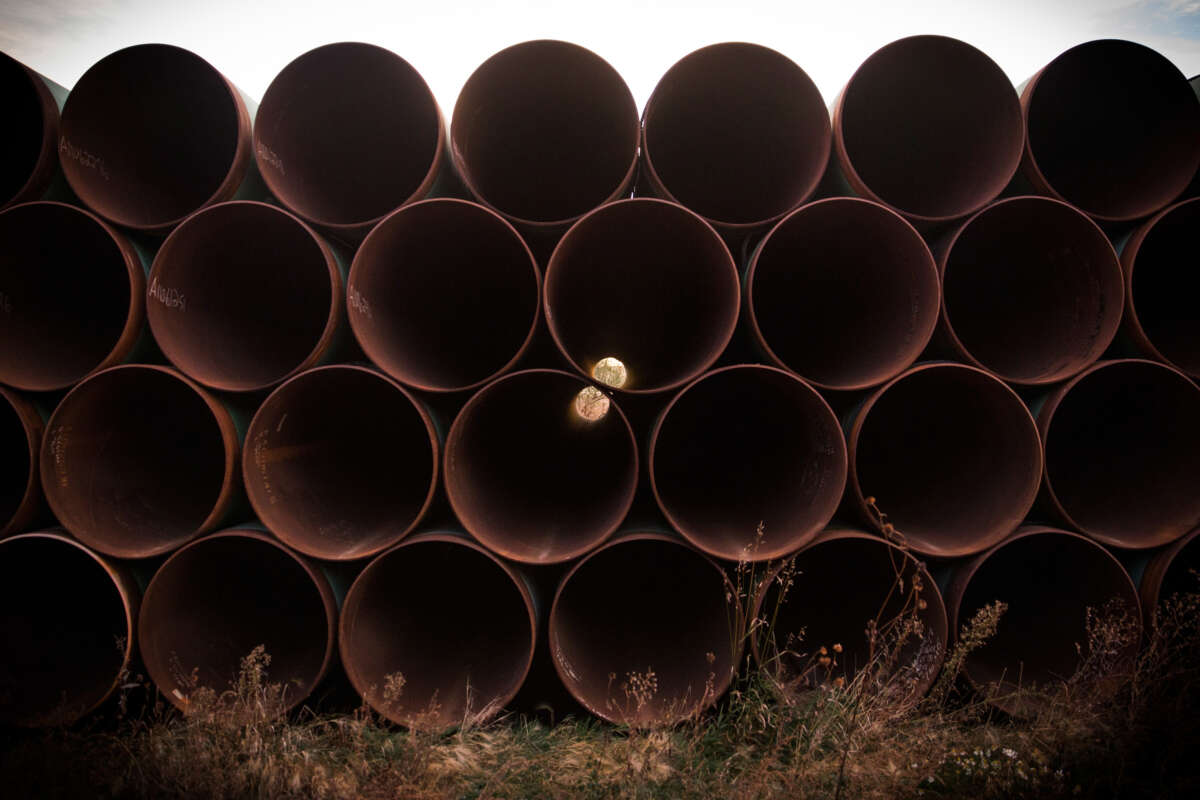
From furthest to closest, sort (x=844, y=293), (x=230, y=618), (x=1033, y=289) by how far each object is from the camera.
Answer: (x=844, y=293)
(x=1033, y=289)
(x=230, y=618)

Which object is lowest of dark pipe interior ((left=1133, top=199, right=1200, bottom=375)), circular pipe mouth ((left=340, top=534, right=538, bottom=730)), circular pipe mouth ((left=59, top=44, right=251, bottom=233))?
circular pipe mouth ((left=340, top=534, right=538, bottom=730))

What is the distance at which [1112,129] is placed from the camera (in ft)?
7.12

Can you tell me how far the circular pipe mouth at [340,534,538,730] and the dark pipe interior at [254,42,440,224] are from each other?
4.32 feet

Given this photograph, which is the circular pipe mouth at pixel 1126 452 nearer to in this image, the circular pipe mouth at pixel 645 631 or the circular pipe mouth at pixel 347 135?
the circular pipe mouth at pixel 645 631

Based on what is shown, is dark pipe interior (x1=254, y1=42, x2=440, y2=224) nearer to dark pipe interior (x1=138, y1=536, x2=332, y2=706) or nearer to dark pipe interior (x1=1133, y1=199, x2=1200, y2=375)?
dark pipe interior (x1=138, y1=536, x2=332, y2=706)

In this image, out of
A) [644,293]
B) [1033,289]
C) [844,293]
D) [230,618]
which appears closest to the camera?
[230,618]

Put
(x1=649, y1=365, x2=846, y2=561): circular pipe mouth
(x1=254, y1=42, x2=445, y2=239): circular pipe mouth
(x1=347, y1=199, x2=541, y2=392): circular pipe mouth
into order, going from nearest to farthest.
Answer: (x1=649, y1=365, x2=846, y2=561): circular pipe mouth, (x1=347, y1=199, x2=541, y2=392): circular pipe mouth, (x1=254, y1=42, x2=445, y2=239): circular pipe mouth

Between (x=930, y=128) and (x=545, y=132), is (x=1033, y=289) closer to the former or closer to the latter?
(x=930, y=128)

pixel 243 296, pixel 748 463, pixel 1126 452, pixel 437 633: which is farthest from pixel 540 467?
pixel 1126 452

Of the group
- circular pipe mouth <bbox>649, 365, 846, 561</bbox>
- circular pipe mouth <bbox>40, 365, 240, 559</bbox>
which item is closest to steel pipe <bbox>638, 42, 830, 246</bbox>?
circular pipe mouth <bbox>649, 365, 846, 561</bbox>

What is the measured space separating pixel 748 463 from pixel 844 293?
777 mm

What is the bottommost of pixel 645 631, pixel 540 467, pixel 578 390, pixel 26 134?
pixel 645 631

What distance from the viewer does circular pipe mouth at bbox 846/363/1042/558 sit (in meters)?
1.85

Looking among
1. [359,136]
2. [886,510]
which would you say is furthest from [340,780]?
[359,136]
